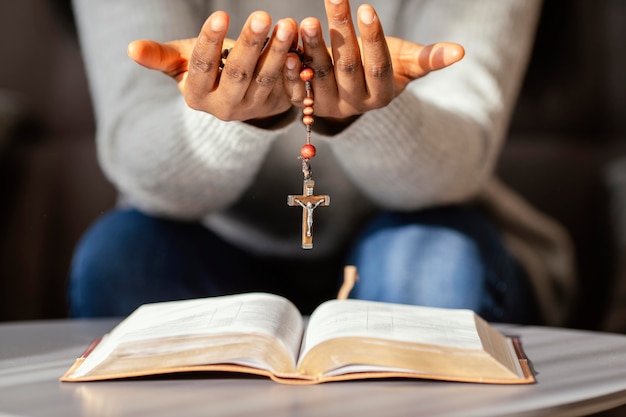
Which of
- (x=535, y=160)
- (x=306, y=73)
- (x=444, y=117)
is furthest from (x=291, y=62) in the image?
(x=535, y=160)

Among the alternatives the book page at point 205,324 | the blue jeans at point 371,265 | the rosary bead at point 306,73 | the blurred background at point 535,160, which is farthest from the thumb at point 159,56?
the blurred background at point 535,160

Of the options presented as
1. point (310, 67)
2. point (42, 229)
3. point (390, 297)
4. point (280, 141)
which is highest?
point (310, 67)

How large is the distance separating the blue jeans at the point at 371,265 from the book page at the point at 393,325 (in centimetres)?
17

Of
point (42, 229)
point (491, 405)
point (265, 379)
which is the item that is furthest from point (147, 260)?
point (42, 229)

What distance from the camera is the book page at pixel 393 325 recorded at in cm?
58

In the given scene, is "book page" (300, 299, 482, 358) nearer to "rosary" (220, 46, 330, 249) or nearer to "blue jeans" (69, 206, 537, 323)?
"rosary" (220, 46, 330, 249)

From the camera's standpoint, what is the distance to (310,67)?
0.63 meters

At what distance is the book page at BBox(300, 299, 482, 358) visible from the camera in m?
0.58

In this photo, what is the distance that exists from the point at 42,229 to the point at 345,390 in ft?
3.71

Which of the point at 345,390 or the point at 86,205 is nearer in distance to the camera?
the point at 345,390

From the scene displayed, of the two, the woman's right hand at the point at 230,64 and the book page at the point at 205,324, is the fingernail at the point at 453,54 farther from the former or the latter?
the book page at the point at 205,324

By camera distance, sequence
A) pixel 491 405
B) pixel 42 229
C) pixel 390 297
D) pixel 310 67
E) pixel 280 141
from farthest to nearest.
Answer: pixel 42 229 < pixel 280 141 < pixel 390 297 < pixel 310 67 < pixel 491 405

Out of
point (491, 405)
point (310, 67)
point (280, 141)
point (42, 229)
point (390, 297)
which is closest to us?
point (491, 405)

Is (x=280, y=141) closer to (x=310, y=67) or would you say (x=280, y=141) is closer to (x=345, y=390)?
(x=310, y=67)
